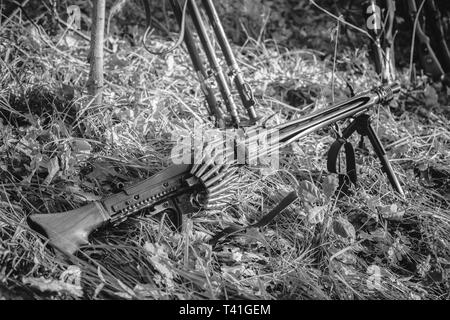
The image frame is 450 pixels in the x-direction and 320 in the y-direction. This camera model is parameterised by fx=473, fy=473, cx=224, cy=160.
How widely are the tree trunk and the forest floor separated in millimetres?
76

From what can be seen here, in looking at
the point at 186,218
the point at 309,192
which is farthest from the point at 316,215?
the point at 186,218

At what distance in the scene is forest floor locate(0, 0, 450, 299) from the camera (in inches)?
69.7

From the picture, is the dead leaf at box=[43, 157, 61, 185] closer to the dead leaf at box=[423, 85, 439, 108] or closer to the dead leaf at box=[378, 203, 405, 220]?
the dead leaf at box=[378, 203, 405, 220]

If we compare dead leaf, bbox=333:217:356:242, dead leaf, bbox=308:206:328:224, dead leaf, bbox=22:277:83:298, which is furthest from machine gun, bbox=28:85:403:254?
dead leaf, bbox=333:217:356:242

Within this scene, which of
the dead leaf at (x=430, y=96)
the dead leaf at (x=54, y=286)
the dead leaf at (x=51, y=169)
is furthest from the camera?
the dead leaf at (x=430, y=96)

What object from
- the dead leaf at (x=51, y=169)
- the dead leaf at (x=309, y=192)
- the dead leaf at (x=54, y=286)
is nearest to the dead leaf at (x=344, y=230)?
the dead leaf at (x=309, y=192)

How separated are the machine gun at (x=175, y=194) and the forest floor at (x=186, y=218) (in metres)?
0.07

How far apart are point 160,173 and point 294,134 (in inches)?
24.8

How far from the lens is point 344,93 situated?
11.0 ft

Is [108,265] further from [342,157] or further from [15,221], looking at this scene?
[342,157]

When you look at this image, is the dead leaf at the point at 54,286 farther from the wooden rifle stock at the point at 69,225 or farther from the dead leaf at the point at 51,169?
the dead leaf at the point at 51,169

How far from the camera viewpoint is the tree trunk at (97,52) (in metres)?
2.27
